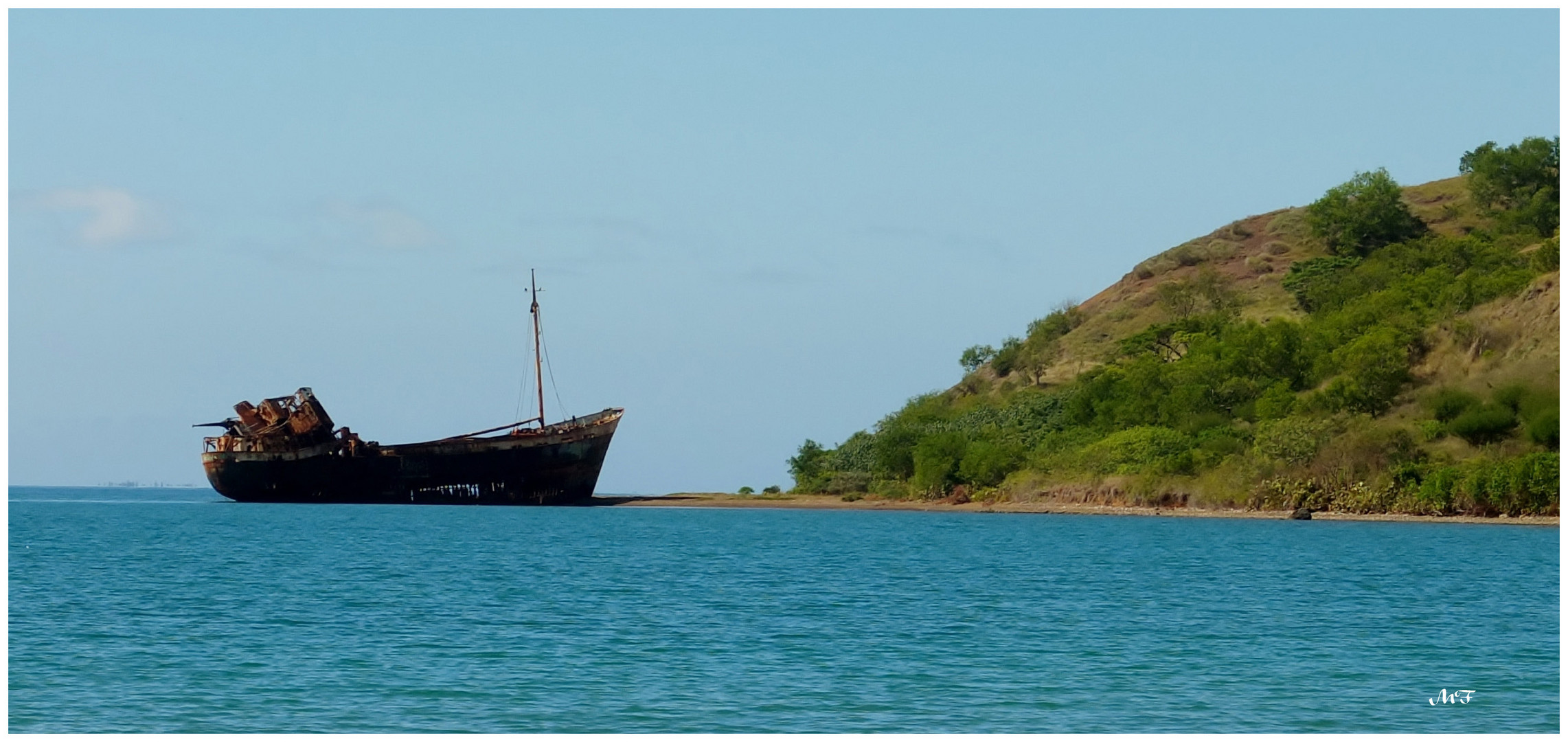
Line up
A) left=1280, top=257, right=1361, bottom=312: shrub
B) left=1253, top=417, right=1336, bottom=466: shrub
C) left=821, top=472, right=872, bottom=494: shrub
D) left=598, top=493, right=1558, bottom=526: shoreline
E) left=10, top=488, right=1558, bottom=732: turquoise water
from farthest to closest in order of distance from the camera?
left=1280, top=257, right=1361, bottom=312: shrub
left=821, top=472, right=872, bottom=494: shrub
left=1253, top=417, right=1336, bottom=466: shrub
left=598, top=493, right=1558, bottom=526: shoreline
left=10, top=488, right=1558, bottom=732: turquoise water

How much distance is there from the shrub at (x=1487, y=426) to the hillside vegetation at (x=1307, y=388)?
0.11 metres

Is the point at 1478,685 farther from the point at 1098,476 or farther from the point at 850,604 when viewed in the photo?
the point at 1098,476

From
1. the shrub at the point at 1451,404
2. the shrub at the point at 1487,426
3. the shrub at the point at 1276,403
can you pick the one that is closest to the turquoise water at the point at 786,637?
the shrub at the point at 1487,426

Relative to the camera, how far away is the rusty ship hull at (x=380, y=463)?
4363 inches

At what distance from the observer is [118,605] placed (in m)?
40.4

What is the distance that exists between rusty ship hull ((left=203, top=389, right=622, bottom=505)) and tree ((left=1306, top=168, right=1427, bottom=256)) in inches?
3381

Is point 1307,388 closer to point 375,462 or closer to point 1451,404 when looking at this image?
point 1451,404

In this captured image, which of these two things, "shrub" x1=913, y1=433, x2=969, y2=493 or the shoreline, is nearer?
the shoreline

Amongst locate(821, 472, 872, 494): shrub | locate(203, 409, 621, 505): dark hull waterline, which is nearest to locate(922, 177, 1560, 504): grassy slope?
locate(821, 472, 872, 494): shrub

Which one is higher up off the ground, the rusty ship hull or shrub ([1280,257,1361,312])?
shrub ([1280,257,1361,312])

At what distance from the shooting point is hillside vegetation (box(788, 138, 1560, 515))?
9288 centimetres

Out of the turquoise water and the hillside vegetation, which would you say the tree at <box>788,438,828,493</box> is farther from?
the turquoise water

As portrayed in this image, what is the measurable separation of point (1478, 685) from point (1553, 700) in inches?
78.1

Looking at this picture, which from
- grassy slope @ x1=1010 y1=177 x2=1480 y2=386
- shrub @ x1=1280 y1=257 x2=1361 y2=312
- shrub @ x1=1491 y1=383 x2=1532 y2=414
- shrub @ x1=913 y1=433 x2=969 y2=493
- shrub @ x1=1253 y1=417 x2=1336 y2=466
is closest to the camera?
shrub @ x1=1491 y1=383 x2=1532 y2=414
